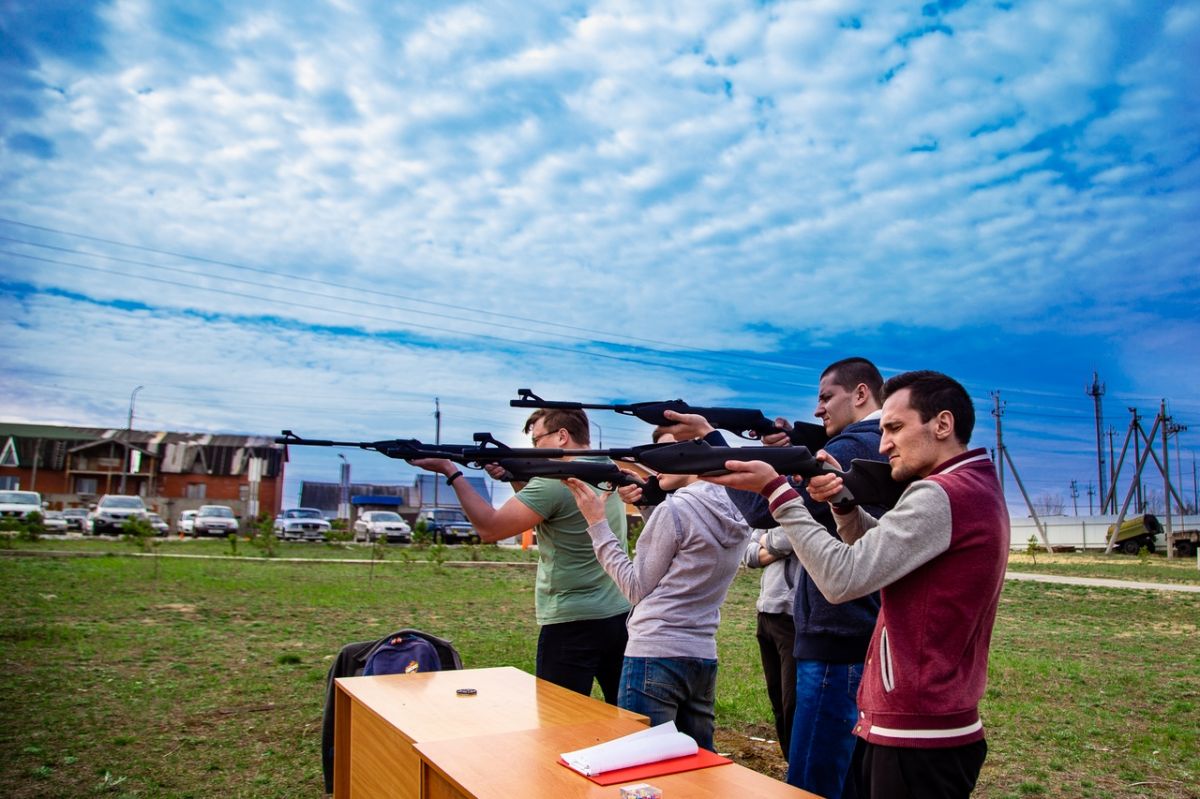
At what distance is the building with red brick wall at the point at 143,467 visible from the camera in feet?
176

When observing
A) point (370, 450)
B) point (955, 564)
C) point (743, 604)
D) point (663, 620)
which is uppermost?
point (370, 450)

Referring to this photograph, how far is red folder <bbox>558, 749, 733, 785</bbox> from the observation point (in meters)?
2.49

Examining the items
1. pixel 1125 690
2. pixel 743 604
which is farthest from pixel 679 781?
pixel 743 604

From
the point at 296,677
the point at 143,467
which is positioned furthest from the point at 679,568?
the point at 143,467

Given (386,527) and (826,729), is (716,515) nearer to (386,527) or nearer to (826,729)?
(826,729)

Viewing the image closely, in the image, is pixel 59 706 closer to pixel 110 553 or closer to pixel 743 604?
pixel 743 604

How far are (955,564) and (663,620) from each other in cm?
156

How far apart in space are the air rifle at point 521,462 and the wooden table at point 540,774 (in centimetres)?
109

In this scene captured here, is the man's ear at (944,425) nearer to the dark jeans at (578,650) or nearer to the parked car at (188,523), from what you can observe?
the dark jeans at (578,650)

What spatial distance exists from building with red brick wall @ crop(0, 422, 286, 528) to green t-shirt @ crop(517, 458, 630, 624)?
172ft

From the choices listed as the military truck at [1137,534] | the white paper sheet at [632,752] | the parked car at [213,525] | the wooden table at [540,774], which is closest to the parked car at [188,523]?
the parked car at [213,525]

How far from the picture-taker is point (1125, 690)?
28.9 ft

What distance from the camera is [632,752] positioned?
2.57 metres

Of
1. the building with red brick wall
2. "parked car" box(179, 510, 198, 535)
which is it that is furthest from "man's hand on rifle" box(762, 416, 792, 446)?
the building with red brick wall
